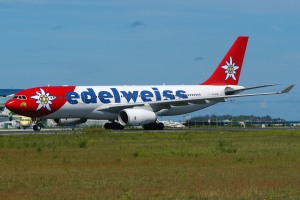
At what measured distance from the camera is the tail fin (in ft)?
226

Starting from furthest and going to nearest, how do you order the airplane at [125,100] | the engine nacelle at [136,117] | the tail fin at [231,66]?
the tail fin at [231,66], the engine nacelle at [136,117], the airplane at [125,100]

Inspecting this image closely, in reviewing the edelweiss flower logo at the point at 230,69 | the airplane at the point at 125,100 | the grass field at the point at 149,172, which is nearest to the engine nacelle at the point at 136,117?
the airplane at the point at 125,100

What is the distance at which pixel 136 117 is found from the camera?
58.1 m

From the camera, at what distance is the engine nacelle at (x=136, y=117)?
190 feet

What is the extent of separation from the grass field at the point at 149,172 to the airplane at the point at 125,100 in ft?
68.4

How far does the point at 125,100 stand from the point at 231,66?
12850 millimetres

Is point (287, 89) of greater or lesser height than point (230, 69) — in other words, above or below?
below

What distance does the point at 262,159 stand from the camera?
2847 cm

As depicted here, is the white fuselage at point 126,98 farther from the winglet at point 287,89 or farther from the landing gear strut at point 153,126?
the winglet at point 287,89

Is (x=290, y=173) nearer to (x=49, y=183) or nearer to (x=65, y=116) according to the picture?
(x=49, y=183)

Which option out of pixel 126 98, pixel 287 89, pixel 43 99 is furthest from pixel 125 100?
pixel 287 89

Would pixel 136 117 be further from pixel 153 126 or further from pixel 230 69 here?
pixel 230 69

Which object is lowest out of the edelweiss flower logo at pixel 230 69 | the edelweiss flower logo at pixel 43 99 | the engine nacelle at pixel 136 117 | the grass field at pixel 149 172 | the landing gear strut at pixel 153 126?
the grass field at pixel 149 172

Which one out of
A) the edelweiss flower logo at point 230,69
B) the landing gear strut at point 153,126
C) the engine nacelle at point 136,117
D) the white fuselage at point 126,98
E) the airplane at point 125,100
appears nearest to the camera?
the airplane at point 125,100
